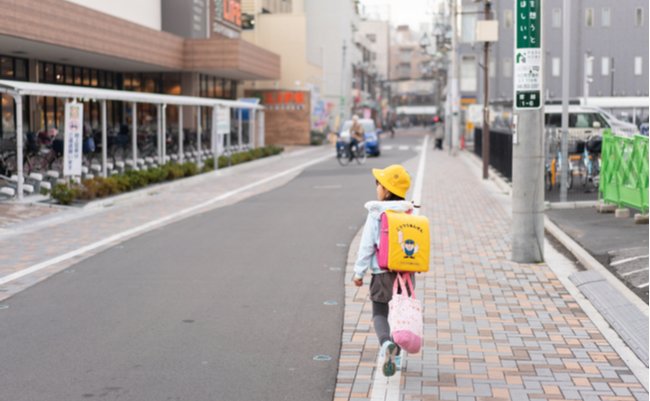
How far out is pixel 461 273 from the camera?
995 centimetres

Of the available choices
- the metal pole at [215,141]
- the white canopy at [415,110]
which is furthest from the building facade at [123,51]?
the white canopy at [415,110]

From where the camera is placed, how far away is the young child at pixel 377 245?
18.8ft

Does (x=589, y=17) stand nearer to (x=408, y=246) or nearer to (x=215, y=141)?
(x=215, y=141)

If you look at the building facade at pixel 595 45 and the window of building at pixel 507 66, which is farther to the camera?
the window of building at pixel 507 66

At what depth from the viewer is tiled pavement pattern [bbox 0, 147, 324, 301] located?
10.8 m

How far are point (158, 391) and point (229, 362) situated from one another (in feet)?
2.57

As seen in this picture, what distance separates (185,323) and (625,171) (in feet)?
28.8

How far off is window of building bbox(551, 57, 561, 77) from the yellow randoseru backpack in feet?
223

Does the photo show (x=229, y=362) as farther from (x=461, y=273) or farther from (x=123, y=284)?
(x=461, y=273)

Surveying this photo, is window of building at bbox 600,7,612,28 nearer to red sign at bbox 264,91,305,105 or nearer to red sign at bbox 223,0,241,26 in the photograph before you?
red sign at bbox 264,91,305,105

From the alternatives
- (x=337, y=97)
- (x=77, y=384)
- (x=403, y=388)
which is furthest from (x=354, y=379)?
(x=337, y=97)

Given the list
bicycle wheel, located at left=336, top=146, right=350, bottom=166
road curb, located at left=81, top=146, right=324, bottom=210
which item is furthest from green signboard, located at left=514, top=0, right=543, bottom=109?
bicycle wheel, located at left=336, top=146, right=350, bottom=166

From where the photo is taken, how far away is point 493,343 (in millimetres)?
6855

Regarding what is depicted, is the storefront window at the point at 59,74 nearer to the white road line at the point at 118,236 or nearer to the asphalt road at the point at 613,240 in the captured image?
the white road line at the point at 118,236
